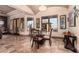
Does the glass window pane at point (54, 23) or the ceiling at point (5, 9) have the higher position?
the ceiling at point (5, 9)

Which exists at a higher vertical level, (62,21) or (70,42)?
(62,21)

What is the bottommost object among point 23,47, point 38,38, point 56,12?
point 23,47

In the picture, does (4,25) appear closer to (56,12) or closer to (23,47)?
(23,47)

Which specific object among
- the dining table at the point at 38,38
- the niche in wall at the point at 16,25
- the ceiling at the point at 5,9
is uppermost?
the ceiling at the point at 5,9

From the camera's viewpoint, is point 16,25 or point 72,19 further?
point 16,25

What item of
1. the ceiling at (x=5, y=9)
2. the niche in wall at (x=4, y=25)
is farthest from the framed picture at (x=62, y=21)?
the niche in wall at (x=4, y=25)

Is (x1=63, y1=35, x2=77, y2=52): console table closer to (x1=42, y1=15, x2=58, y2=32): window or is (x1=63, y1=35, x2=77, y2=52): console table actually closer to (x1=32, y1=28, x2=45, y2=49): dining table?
(x1=42, y1=15, x2=58, y2=32): window

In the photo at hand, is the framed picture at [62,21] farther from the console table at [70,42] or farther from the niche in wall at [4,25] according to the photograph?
the niche in wall at [4,25]

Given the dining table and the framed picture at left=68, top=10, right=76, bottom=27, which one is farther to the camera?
the dining table

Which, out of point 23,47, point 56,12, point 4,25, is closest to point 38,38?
point 23,47

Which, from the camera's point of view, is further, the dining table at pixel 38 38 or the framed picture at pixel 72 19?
the dining table at pixel 38 38

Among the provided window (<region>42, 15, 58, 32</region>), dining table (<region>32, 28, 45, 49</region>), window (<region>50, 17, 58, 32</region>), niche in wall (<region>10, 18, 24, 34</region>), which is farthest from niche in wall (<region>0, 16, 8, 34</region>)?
window (<region>50, 17, 58, 32</region>)

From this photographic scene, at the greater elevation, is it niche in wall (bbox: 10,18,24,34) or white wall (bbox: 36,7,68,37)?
white wall (bbox: 36,7,68,37)

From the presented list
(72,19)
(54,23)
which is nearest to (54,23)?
(54,23)
